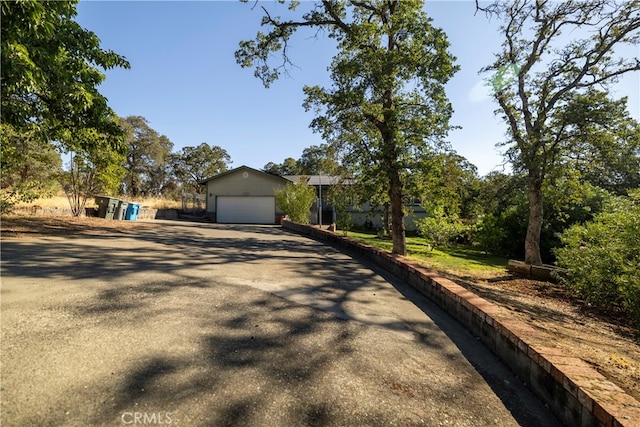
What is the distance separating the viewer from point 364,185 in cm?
861

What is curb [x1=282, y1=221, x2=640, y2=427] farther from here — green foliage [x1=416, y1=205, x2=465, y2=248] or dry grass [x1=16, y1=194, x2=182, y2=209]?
dry grass [x1=16, y1=194, x2=182, y2=209]

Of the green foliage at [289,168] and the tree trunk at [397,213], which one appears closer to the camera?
the tree trunk at [397,213]

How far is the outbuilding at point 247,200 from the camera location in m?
24.3

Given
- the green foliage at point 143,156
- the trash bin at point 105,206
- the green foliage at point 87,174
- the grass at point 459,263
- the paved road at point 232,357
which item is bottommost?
the grass at point 459,263

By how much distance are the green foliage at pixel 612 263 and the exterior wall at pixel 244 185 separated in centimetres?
2062

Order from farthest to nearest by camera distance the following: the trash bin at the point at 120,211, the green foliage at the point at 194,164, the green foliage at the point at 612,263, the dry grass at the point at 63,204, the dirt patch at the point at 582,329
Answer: the green foliage at the point at 194,164
the trash bin at the point at 120,211
the dry grass at the point at 63,204
the green foliage at the point at 612,263
the dirt patch at the point at 582,329

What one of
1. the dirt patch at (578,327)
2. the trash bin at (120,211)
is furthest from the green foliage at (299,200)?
the dirt patch at (578,327)

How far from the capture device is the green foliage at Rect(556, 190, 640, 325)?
12.2 ft

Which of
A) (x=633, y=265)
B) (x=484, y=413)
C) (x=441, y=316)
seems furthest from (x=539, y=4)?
(x=484, y=413)

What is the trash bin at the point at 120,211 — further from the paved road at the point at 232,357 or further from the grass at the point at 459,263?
the paved road at the point at 232,357

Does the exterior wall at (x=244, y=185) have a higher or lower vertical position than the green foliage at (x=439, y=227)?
higher

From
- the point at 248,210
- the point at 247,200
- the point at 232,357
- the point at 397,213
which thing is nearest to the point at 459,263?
the point at 397,213

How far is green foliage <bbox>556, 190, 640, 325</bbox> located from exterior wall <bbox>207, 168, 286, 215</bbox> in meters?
20.6

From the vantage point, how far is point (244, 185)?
24562 mm
